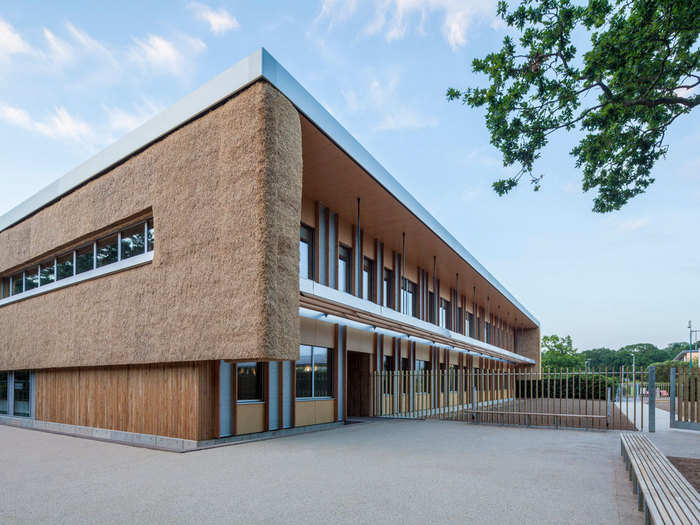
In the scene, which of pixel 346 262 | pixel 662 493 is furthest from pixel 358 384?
pixel 662 493

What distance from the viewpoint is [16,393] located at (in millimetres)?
19594

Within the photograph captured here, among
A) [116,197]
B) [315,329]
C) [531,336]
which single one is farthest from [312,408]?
[531,336]

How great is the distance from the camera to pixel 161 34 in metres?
12.2

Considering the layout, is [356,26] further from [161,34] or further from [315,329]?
[315,329]

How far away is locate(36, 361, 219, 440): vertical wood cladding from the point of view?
461 inches

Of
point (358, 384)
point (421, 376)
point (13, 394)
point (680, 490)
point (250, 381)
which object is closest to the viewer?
point (680, 490)

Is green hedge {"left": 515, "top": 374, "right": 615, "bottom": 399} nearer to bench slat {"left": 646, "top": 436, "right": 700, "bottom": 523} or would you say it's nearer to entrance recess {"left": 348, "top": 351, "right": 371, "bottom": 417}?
entrance recess {"left": 348, "top": 351, "right": 371, "bottom": 417}

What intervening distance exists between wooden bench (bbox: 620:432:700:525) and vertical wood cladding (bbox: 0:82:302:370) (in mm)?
6282

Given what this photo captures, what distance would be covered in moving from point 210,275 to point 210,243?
68 centimetres

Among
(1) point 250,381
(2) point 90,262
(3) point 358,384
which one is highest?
(2) point 90,262

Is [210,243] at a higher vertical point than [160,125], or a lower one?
lower

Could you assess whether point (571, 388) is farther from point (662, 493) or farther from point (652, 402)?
point (662, 493)

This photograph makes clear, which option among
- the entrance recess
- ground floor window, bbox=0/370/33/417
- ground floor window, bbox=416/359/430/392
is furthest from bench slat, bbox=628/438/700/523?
ground floor window, bbox=0/370/33/417

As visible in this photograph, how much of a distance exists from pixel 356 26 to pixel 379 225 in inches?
324
